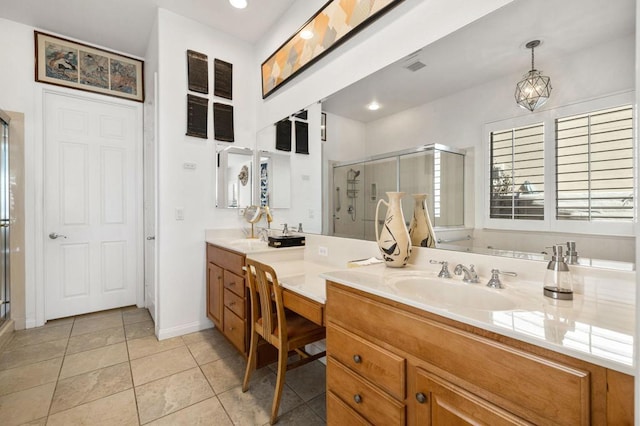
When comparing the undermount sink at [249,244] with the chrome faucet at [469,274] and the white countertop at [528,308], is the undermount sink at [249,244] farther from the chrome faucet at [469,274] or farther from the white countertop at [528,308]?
the chrome faucet at [469,274]

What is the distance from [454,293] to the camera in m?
1.20

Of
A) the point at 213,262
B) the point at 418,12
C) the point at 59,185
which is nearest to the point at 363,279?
the point at 418,12

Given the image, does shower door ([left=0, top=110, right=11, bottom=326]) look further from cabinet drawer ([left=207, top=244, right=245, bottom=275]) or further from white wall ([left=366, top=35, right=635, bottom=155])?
white wall ([left=366, top=35, right=635, bottom=155])

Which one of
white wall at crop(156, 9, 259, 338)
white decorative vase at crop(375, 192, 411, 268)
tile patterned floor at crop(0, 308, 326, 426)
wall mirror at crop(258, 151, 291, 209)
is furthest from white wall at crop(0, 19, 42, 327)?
white decorative vase at crop(375, 192, 411, 268)

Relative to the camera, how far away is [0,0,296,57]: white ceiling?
2.57m

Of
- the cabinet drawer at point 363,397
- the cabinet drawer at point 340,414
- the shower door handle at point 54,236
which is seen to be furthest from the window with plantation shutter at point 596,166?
the shower door handle at point 54,236

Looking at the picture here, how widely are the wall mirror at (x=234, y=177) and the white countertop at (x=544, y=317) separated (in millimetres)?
2100

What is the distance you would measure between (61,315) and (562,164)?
4.42 m

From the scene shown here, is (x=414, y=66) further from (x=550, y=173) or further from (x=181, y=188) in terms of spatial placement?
(x=181, y=188)

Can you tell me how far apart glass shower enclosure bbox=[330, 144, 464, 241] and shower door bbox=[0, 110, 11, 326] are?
2.97 meters

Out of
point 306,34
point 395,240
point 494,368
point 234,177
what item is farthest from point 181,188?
point 494,368

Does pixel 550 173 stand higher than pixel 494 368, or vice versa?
pixel 550 173

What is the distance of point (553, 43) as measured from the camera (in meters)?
1.10

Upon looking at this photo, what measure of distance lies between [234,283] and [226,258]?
0.25 m
